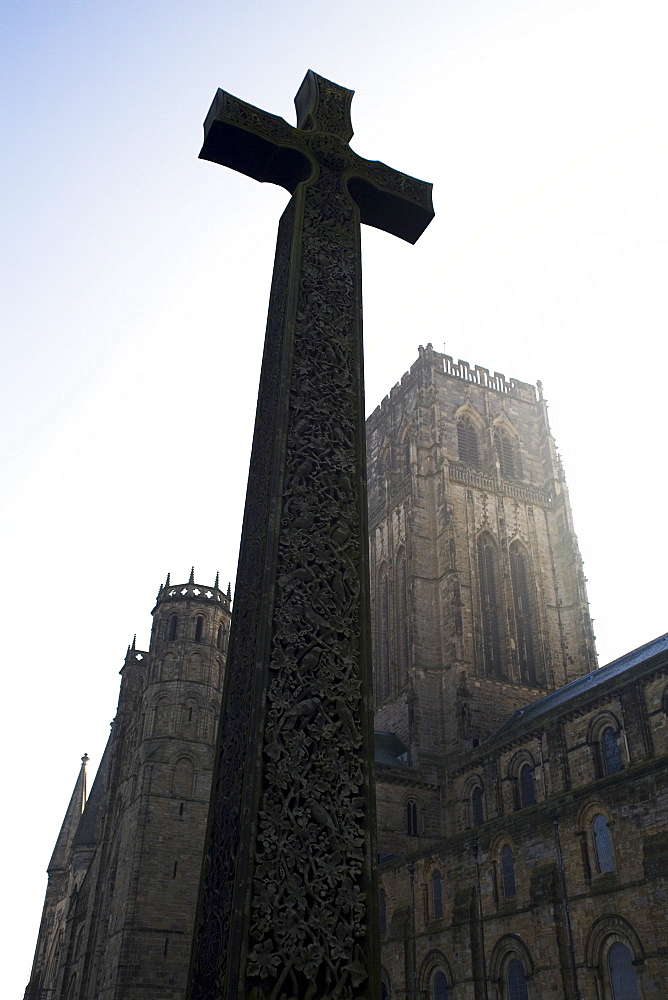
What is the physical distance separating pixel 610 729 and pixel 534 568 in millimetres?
18676

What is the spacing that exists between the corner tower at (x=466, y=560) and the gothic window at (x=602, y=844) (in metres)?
16.9

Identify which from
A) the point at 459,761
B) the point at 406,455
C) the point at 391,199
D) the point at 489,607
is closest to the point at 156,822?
the point at 459,761

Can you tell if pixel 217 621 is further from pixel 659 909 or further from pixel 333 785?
pixel 333 785

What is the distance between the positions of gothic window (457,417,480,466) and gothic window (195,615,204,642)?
21.1 m

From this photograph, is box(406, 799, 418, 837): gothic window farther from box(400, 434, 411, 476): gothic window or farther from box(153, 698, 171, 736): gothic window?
box(400, 434, 411, 476): gothic window

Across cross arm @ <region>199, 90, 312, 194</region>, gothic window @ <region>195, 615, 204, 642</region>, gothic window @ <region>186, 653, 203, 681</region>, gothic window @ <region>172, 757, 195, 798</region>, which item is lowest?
cross arm @ <region>199, 90, 312, 194</region>

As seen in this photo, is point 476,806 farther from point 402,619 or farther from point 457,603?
point 402,619

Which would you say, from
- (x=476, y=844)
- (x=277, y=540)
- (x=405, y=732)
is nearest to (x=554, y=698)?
(x=405, y=732)

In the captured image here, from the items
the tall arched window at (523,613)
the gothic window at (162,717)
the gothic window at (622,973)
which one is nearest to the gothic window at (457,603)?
the tall arched window at (523,613)

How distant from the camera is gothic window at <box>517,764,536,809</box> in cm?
3438

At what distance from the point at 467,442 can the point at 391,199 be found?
48179mm

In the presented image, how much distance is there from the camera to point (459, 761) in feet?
129

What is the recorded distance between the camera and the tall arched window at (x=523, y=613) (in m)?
46.1

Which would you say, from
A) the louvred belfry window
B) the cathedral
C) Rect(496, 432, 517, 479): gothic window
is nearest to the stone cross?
the cathedral
